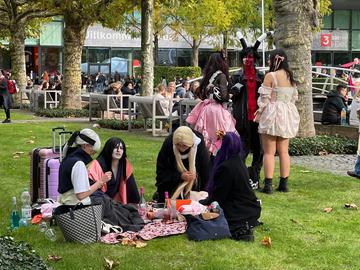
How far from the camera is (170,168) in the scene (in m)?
7.91

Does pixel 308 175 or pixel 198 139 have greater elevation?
pixel 198 139

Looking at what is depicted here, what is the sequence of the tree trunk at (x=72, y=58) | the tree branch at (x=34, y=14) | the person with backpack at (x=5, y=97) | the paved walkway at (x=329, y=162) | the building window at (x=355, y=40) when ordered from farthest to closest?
the building window at (x=355, y=40)
the tree branch at (x=34, y=14)
the tree trunk at (x=72, y=58)
the person with backpack at (x=5, y=97)
the paved walkway at (x=329, y=162)

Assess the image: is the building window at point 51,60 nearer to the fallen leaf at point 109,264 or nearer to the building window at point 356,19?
the building window at point 356,19

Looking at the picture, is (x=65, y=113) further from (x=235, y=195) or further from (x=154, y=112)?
(x=235, y=195)

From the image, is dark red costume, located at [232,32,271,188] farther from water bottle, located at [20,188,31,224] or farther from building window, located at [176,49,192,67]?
building window, located at [176,49,192,67]

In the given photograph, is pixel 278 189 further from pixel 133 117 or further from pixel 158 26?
pixel 158 26

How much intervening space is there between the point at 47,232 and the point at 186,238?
51.3 inches

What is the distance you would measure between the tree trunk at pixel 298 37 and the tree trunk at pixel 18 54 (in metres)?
19.5

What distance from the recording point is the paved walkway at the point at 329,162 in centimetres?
1142

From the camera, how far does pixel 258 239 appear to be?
6684 millimetres

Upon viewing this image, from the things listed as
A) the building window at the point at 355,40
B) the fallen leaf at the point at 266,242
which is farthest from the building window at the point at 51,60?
the fallen leaf at the point at 266,242

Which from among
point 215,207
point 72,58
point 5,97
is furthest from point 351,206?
point 72,58

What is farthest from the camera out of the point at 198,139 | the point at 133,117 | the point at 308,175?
the point at 133,117

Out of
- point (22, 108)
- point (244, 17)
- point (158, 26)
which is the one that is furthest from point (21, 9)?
point (244, 17)
